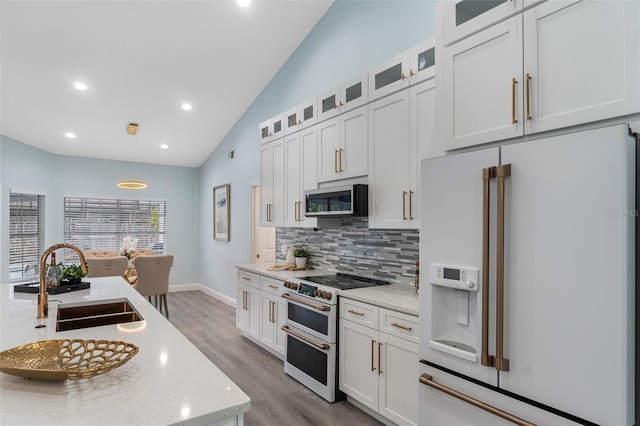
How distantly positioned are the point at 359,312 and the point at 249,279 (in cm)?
202

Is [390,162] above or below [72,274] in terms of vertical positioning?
above

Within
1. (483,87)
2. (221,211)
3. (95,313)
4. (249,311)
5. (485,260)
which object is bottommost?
(249,311)

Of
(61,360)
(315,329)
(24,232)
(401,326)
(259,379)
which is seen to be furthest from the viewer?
(24,232)

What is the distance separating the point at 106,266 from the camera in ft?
15.9

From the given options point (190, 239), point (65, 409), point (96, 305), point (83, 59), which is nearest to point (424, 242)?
point (65, 409)

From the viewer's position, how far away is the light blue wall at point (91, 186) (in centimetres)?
568

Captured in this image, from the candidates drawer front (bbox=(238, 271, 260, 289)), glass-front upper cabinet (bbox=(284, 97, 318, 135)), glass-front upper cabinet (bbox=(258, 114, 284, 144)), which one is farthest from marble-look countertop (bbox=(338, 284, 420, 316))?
glass-front upper cabinet (bbox=(258, 114, 284, 144))

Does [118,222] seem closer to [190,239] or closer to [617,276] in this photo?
[190,239]

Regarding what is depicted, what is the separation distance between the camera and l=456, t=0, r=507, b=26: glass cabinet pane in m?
1.77

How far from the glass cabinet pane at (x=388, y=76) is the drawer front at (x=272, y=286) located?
6.81ft

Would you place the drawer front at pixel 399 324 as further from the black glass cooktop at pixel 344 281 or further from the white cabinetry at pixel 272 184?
the white cabinetry at pixel 272 184

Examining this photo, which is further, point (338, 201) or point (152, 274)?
point (152, 274)

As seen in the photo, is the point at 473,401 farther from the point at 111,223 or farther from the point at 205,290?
the point at 111,223

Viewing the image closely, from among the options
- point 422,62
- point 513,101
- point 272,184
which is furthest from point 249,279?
point 513,101
